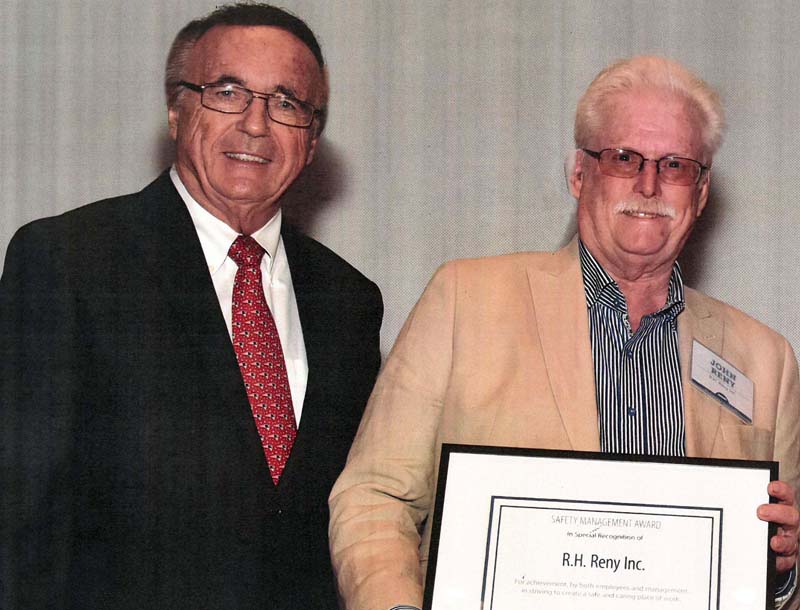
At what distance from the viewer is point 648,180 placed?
7.64ft

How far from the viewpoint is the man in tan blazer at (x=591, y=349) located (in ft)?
7.21

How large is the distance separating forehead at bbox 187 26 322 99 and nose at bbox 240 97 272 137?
0.04 m

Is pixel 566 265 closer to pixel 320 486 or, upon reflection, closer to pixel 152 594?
pixel 320 486

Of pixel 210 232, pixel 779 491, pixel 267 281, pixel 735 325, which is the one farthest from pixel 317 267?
pixel 779 491

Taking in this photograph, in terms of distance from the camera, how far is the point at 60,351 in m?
2.36

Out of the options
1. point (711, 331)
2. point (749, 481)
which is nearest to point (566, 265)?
point (711, 331)

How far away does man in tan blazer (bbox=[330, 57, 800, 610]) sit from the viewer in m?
2.20

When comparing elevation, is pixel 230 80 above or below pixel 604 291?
above

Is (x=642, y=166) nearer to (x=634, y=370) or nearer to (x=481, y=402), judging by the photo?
A: (x=634, y=370)

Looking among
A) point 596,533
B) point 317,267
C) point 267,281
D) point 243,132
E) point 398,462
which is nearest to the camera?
point 596,533

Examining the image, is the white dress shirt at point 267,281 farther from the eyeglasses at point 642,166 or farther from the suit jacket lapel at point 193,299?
the eyeglasses at point 642,166

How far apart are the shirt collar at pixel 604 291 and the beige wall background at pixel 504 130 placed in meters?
0.99

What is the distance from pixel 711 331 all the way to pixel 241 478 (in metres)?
1.05

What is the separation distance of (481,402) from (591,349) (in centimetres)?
27
